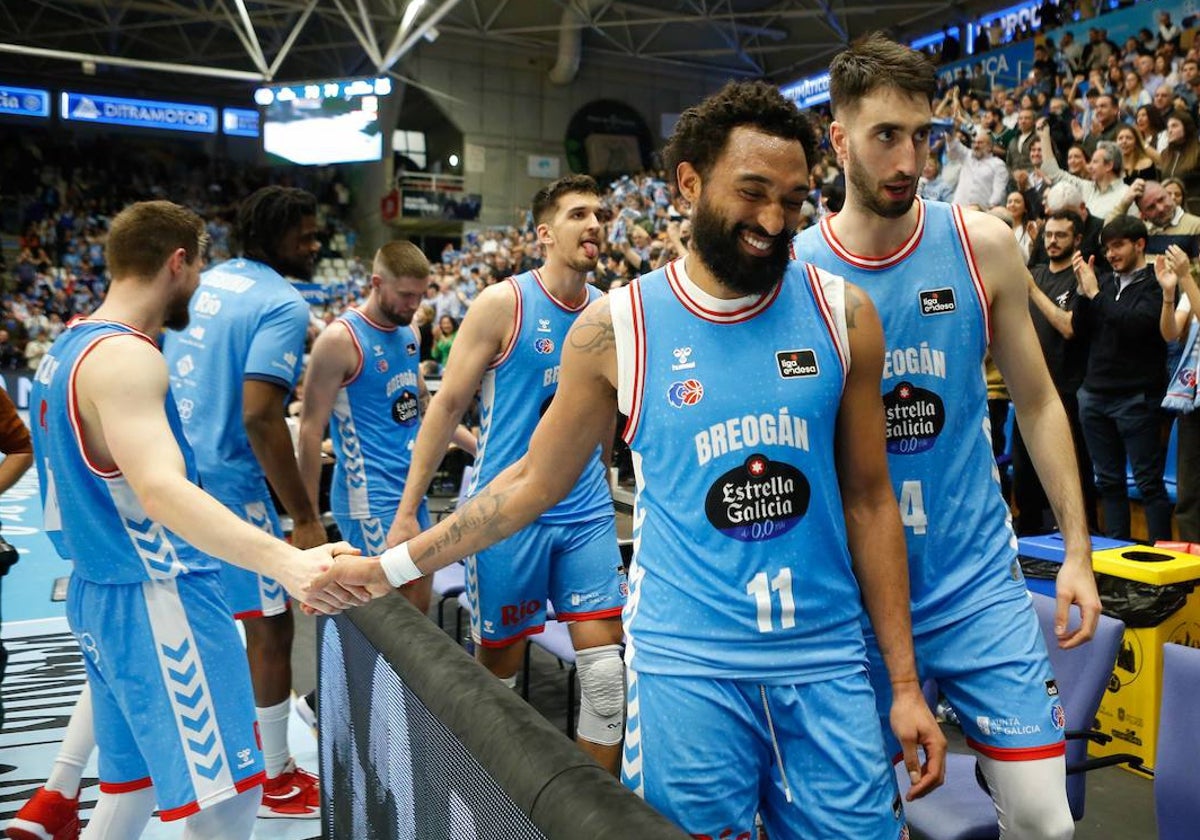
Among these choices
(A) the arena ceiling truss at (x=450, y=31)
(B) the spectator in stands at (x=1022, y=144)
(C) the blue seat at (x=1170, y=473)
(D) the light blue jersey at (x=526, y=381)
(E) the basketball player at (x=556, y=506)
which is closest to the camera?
(E) the basketball player at (x=556, y=506)

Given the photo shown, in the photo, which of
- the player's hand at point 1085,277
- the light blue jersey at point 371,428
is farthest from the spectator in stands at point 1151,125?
the light blue jersey at point 371,428

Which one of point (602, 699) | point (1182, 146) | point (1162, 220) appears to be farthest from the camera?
point (1182, 146)

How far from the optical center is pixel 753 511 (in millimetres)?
1868

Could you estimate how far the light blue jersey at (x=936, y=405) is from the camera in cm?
238

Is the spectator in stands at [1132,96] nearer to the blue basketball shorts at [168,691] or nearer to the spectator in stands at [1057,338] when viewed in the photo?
the spectator in stands at [1057,338]

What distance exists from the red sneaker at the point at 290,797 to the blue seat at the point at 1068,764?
7.08 feet

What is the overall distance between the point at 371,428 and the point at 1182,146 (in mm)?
7311

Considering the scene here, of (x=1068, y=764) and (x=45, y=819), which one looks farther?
(x=45, y=819)

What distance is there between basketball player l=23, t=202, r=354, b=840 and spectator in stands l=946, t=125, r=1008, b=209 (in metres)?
9.08

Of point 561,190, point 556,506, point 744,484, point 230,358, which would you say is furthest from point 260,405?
point 744,484

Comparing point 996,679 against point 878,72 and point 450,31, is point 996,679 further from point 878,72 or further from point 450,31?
point 450,31

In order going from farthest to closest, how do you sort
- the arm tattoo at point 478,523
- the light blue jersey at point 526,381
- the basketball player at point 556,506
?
the light blue jersey at point 526,381, the basketball player at point 556,506, the arm tattoo at point 478,523

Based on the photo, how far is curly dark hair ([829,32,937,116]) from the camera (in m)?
2.32

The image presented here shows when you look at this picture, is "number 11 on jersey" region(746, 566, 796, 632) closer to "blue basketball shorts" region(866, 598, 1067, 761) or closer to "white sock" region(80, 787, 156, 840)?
"blue basketball shorts" region(866, 598, 1067, 761)
